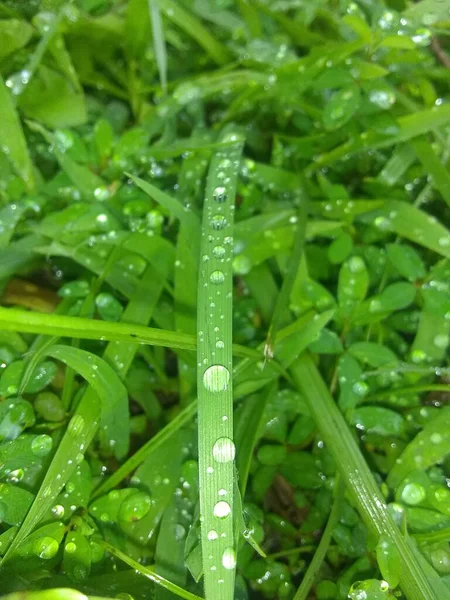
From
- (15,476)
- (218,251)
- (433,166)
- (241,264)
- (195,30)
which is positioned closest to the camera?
(15,476)

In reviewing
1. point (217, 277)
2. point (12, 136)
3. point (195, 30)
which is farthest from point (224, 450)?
point (195, 30)

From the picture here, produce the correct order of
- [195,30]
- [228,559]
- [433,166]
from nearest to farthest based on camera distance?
[228,559] < [433,166] < [195,30]

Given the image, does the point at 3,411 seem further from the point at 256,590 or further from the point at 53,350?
the point at 256,590

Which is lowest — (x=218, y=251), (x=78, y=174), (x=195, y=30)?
(x=218, y=251)

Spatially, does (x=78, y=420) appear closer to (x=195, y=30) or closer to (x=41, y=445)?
(x=41, y=445)

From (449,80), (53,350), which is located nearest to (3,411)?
(53,350)

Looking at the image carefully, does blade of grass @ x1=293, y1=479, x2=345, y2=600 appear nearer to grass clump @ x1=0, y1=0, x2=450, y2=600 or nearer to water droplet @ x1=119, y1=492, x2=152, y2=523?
grass clump @ x1=0, y1=0, x2=450, y2=600

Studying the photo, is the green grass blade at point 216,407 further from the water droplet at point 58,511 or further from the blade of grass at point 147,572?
the water droplet at point 58,511
